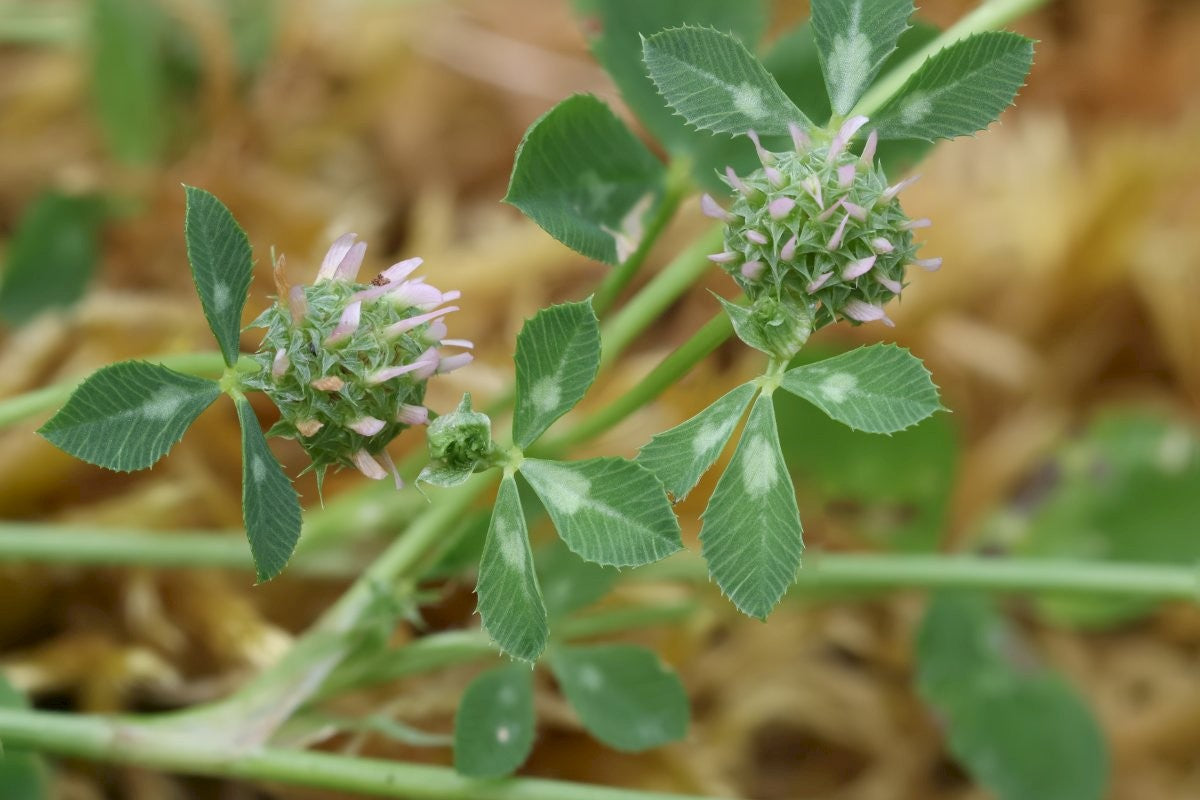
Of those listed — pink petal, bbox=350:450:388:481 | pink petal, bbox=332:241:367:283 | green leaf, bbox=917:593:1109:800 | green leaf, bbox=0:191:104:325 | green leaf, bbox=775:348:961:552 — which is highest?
pink petal, bbox=332:241:367:283

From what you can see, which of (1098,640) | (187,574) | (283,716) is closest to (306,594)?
(187,574)

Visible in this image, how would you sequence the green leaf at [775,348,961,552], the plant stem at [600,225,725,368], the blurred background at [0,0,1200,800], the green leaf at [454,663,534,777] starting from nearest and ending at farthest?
the green leaf at [454,663,534,777]
the plant stem at [600,225,725,368]
the blurred background at [0,0,1200,800]
the green leaf at [775,348,961,552]

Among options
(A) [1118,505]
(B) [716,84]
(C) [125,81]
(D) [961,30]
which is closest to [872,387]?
(B) [716,84]

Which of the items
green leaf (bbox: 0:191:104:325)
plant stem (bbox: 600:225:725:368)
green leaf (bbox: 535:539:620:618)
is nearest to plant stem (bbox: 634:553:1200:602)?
green leaf (bbox: 535:539:620:618)

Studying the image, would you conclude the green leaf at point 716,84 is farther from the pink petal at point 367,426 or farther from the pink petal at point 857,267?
the pink petal at point 367,426

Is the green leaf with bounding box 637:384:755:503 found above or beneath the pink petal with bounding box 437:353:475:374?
beneath

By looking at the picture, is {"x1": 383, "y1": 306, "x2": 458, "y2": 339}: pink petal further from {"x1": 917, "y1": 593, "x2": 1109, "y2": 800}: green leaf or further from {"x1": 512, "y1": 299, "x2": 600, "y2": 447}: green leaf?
{"x1": 917, "y1": 593, "x2": 1109, "y2": 800}: green leaf

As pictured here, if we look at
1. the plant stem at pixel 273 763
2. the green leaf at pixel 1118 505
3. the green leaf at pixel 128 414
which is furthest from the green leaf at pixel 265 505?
the green leaf at pixel 1118 505
